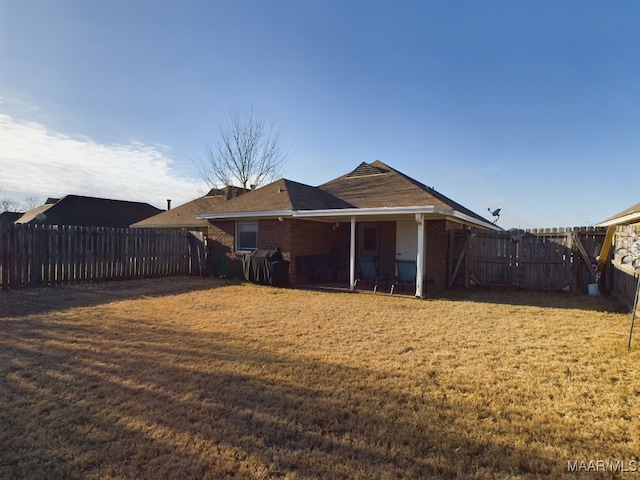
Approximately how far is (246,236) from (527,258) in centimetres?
1005

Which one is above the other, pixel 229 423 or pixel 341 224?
pixel 341 224

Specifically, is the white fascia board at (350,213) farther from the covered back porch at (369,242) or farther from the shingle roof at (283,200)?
the shingle roof at (283,200)

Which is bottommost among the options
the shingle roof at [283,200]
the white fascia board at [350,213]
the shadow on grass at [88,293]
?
the shadow on grass at [88,293]

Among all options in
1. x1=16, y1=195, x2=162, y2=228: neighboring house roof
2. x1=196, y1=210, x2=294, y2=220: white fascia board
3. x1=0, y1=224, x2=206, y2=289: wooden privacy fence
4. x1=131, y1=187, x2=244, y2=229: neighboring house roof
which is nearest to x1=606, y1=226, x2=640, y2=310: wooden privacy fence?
x1=196, y1=210, x2=294, y2=220: white fascia board

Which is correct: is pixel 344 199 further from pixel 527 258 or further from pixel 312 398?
pixel 312 398

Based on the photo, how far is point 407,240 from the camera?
12.6 meters

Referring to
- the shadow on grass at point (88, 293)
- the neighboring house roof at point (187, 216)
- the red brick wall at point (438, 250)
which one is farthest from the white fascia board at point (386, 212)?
the neighboring house roof at point (187, 216)

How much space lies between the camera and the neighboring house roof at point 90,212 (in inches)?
1051

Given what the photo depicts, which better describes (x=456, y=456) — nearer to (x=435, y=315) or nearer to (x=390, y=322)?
(x=390, y=322)

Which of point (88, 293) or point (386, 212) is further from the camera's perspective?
point (386, 212)

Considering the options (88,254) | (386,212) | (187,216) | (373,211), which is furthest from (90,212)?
(386,212)

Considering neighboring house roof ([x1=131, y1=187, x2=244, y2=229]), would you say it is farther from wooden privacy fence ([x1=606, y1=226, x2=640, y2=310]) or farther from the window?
wooden privacy fence ([x1=606, y1=226, x2=640, y2=310])

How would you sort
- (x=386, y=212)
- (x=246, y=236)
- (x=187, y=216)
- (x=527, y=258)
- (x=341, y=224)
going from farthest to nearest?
(x=187, y=216) < (x=341, y=224) < (x=246, y=236) < (x=527, y=258) < (x=386, y=212)

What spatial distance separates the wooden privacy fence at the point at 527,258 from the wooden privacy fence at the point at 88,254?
408 inches
